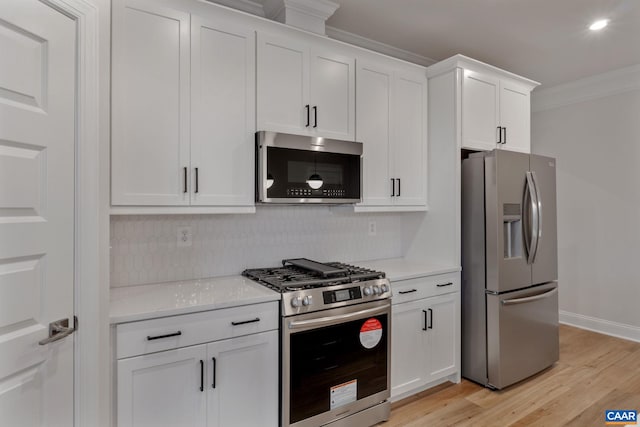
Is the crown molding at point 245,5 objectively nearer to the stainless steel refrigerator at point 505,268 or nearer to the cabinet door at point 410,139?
the cabinet door at point 410,139

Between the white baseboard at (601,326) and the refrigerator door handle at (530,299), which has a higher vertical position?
the refrigerator door handle at (530,299)

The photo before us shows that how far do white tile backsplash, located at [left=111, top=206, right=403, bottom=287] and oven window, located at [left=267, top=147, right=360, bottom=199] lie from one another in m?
0.31

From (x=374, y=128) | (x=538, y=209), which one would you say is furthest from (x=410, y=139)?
(x=538, y=209)

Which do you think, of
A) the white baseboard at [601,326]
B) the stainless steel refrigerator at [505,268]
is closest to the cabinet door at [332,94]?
the stainless steel refrigerator at [505,268]

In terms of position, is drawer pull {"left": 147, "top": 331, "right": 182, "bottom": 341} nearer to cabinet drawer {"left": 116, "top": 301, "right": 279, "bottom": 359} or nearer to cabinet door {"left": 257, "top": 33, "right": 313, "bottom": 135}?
cabinet drawer {"left": 116, "top": 301, "right": 279, "bottom": 359}

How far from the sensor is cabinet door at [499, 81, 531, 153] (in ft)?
10.7

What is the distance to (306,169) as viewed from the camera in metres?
2.39

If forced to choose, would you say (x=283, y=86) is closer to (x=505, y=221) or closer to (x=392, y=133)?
(x=392, y=133)

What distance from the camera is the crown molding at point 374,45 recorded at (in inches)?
119

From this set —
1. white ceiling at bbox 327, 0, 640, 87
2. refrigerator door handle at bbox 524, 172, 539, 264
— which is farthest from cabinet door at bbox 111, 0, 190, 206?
refrigerator door handle at bbox 524, 172, 539, 264

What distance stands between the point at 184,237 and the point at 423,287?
171 cm

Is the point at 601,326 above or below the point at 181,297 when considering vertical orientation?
below

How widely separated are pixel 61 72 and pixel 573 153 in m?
4.84

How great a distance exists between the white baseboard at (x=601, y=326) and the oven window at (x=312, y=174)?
3417 mm
